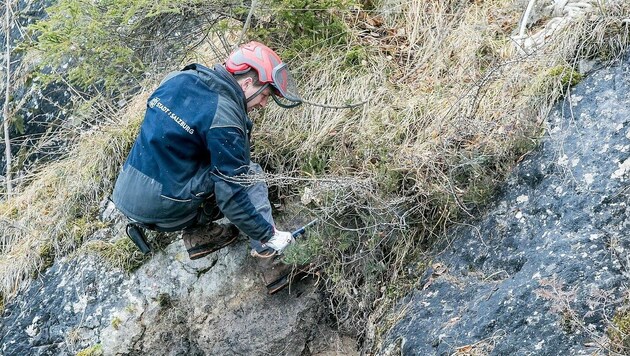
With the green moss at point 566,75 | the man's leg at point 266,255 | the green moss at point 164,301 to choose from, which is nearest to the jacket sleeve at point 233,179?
the man's leg at point 266,255

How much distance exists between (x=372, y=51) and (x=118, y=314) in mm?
2389

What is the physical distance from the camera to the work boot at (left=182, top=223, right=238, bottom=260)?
17.4 ft

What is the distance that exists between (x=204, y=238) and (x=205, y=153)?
69cm

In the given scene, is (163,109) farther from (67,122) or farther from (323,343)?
(67,122)

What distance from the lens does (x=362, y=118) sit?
17.6ft

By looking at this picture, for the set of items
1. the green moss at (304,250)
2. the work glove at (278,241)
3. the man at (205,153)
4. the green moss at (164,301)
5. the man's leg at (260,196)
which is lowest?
the green moss at (164,301)

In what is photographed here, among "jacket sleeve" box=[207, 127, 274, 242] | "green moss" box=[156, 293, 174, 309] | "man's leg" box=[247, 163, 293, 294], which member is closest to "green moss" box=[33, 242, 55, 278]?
"green moss" box=[156, 293, 174, 309]

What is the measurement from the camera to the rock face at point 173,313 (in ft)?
17.5

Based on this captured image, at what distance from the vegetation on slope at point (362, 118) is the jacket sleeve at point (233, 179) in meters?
0.23

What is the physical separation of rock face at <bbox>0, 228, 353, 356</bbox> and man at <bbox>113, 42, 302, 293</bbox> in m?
0.41

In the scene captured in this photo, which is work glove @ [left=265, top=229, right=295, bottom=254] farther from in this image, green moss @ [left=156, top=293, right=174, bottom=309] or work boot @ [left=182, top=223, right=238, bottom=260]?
green moss @ [left=156, top=293, right=174, bottom=309]

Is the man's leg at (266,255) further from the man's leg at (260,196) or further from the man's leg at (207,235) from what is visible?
the man's leg at (207,235)

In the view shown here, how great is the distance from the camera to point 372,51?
5.76m

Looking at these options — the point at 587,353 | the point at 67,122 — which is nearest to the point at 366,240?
the point at 587,353
